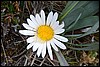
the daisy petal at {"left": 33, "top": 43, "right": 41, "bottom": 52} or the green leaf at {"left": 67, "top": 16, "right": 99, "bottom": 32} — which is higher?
the green leaf at {"left": 67, "top": 16, "right": 99, "bottom": 32}

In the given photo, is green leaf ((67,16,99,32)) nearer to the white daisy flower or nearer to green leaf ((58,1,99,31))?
green leaf ((58,1,99,31))

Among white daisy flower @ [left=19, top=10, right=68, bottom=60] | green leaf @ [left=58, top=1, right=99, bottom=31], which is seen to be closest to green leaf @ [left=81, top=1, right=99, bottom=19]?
green leaf @ [left=58, top=1, right=99, bottom=31]

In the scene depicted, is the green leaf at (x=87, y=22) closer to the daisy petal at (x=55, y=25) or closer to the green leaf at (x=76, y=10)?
the green leaf at (x=76, y=10)

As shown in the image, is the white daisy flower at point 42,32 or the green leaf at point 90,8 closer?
the white daisy flower at point 42,32

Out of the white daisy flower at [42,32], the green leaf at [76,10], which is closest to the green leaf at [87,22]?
the green leaf at [76,10]

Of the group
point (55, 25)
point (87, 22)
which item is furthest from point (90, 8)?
point (55, 25)

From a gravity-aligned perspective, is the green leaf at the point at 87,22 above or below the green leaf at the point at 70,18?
below

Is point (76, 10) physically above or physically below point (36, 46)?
above

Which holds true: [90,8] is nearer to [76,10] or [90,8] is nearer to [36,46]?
[76,10]

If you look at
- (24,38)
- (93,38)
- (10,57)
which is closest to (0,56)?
(10,57)
